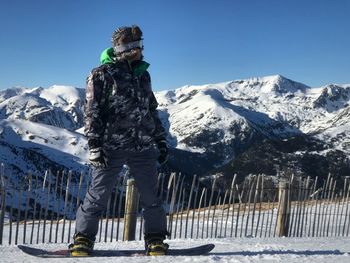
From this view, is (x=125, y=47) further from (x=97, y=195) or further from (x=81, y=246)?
(x=81, y=246)

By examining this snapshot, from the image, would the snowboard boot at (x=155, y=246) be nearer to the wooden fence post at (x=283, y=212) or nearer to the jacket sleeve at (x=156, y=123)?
the jacket sleeve at (x=156, y=123)

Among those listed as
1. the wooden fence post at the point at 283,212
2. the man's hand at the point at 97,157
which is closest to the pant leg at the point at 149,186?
the man's hand at the point at 97,157

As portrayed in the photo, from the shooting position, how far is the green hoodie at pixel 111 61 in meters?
4.71

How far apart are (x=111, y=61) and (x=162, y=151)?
3.46ft

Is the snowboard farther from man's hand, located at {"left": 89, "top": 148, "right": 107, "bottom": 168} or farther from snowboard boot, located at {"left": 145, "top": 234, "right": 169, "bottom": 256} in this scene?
man's hand, located at {"left": 89, "top": 148, "right": 107, "bottom": 168}

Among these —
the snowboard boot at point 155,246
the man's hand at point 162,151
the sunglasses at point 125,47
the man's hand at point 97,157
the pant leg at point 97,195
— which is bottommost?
the snowboard boot at point 155,246

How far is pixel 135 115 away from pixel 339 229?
25.8 ft

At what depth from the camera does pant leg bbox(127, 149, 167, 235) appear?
4832mm

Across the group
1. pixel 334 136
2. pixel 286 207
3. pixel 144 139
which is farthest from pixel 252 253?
pixel 334 136

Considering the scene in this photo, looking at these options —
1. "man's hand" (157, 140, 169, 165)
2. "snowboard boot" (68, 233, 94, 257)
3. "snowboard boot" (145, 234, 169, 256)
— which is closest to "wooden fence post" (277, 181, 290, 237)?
"man's hand" (157, 140, 169, 165)

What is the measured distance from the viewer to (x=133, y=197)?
26.2 ft

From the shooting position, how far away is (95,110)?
4512 millimetres

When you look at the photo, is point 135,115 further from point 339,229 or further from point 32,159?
point 32,159

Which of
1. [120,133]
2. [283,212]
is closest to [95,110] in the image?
[120,133]
